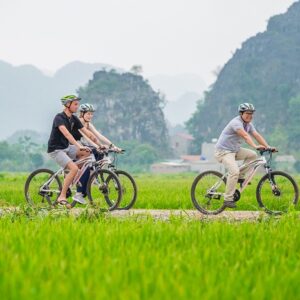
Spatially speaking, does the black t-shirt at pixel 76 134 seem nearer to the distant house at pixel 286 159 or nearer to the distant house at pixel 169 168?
the distant house at pixel 286 159

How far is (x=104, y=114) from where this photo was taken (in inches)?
4523

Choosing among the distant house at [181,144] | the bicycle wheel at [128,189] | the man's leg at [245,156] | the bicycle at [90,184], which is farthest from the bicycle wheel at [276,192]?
the distant house at [181,144]

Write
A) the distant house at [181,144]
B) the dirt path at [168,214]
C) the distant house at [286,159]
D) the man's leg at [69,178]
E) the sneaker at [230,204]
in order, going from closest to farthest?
the dirt path at [168,214]
the sneaker at [230,204]
the man's leg at [69,178]
the distant house at [286,159]
the distant house at [181,144]

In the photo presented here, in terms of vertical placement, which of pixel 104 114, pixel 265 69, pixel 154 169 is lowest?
pixel 154 169

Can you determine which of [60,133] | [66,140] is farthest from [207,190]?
[60,133]

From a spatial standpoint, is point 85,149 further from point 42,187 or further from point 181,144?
point 181,144

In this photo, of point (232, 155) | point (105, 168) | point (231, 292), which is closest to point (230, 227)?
point (231, 292)

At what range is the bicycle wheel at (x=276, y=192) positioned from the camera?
8.42 meters

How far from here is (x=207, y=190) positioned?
880 cm

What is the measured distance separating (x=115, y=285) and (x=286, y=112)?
98.6 metres

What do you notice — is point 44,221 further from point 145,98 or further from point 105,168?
point 145,98

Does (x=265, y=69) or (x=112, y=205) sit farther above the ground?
(x=265, y=69)

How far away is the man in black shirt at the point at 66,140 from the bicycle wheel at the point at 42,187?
537 millimetres

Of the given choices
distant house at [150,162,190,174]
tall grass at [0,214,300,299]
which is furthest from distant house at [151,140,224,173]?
tall grass at [0,214,300,299]
